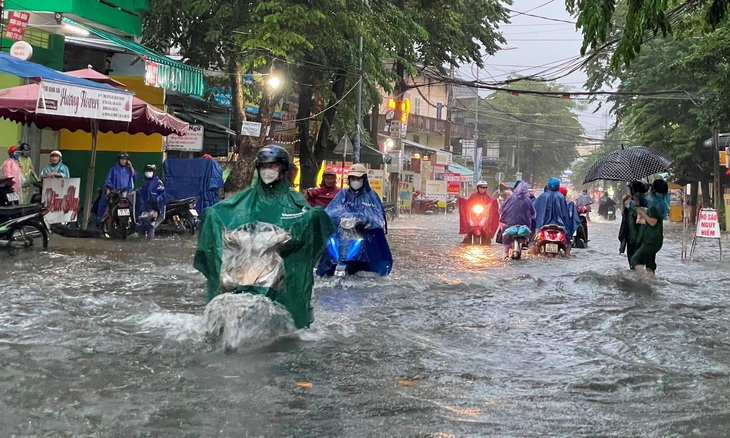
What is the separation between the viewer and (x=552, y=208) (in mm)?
15805

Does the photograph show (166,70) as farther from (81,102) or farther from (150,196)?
(81,102)

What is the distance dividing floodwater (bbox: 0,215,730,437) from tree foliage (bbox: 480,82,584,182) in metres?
62.8

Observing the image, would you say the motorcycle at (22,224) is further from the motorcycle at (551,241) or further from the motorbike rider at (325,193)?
the motorcycle at (551,241)

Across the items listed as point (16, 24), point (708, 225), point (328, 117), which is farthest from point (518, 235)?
point (328, 117)

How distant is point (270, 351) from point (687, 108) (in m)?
31.3

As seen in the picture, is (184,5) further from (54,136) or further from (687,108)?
(687,108)

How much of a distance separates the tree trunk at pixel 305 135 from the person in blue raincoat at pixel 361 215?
602 inches

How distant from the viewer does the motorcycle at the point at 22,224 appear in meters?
11.5

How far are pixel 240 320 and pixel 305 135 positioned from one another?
69.1 ft

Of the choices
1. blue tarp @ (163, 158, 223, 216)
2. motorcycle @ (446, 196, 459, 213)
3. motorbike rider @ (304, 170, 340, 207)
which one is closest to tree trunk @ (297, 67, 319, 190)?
blue tarp @ (163, 158, 223, 216)

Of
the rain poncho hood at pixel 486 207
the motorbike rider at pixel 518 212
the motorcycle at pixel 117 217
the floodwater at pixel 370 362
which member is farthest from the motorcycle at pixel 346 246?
the rain poncho hood at pixel 486 207

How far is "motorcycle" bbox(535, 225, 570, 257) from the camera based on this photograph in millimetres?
15742

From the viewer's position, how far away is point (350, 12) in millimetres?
20656

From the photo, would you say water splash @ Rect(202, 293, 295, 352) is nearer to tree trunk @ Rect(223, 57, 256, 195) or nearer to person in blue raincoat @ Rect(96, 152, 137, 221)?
person in blue raincoat @ Rect(96, 152, 137, 221)
